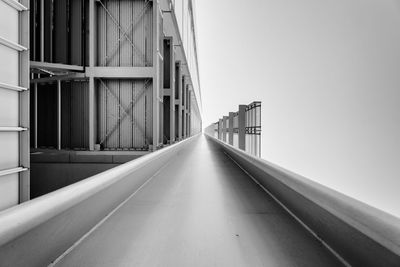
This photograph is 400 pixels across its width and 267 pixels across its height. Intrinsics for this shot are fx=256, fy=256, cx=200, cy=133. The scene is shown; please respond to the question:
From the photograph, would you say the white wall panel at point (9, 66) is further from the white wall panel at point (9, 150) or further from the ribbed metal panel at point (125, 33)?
the ribbed metal panel at point (125, 33)

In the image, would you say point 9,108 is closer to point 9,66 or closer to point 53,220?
point 9,66

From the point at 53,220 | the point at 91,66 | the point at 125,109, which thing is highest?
the point at 91,66

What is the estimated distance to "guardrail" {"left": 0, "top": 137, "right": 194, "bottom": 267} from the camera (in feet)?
4.98

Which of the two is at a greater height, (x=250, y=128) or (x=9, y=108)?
(x=9, y=108)

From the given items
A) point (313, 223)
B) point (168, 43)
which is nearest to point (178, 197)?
point (313, 223)

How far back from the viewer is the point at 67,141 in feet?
37.1

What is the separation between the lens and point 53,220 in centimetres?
189

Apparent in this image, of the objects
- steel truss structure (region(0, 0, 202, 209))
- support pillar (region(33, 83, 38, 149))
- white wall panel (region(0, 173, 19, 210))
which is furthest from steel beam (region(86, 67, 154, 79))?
white wall panel (region(0, 173, 19, 210))

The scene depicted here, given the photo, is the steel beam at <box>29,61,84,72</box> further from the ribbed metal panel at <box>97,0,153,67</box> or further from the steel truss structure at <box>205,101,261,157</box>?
the steel truss structure at <box>205,101,261,157</box>

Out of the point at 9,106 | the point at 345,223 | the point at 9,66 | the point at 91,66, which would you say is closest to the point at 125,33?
the point at 91,66

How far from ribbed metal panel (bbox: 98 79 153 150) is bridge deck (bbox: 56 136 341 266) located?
761 centimetres

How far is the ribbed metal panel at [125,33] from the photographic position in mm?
10781

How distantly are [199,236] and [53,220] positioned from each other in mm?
1189

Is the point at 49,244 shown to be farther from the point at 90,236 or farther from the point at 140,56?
the point at 140,56
